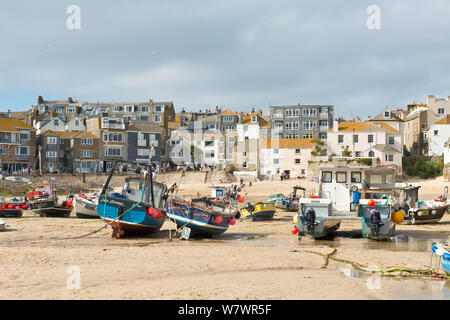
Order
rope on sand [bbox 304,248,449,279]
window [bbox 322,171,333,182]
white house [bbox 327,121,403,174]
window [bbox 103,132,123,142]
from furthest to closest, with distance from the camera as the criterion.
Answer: window [bbox 103,132,123,142] < white house [bbox 327,121,403,174] < window [bbox 322,171,333,182] < rope on sand [bbox 304,248,449,279]

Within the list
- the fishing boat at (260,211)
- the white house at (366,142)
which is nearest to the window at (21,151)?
the white house at (366,142)

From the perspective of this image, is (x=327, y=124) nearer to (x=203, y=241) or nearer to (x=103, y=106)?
(x=103, y=106)

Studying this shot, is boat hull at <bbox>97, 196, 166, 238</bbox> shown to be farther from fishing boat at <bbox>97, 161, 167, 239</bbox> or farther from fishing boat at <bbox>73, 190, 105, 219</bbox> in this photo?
fishing boat at <bbox>73, 190, 105, 219</bbox>

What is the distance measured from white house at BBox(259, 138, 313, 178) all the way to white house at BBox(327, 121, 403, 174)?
4.69 metres

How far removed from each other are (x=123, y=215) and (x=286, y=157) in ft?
181

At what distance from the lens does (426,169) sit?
6450 centimetres

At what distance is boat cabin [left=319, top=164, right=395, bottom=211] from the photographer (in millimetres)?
23109

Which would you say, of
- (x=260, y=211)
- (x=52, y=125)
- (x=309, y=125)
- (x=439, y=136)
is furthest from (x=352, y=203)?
(x=52, y=125)

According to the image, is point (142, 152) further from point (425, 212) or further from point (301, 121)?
point (425, 212)

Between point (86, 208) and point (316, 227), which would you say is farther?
point (86, 208)

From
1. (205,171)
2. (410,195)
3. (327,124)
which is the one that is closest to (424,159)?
(327,124)

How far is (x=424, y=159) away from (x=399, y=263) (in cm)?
5854

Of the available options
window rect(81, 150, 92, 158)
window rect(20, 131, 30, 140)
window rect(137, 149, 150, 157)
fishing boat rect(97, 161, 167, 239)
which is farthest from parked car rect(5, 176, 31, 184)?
fishing boat rect(97, 161, 167, 239)

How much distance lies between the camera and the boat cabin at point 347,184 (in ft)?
75.8
